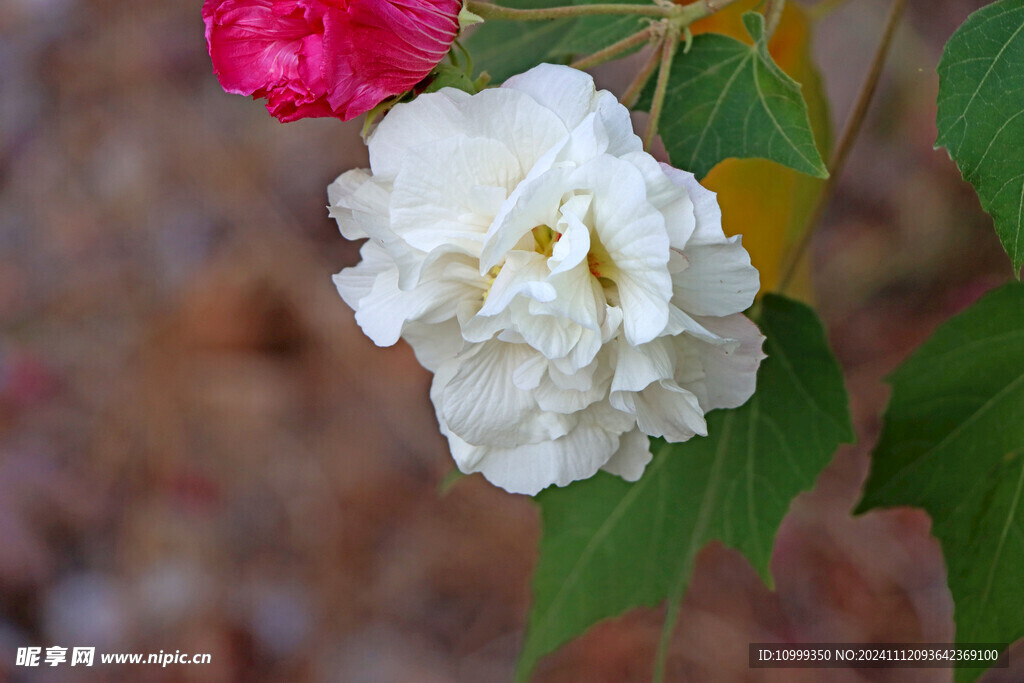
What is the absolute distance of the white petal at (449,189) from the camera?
399mm

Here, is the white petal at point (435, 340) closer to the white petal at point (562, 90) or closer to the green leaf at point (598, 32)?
the white petal at point (562, 90)

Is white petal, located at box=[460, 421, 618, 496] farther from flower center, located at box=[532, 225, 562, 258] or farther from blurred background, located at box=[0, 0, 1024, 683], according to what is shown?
blurred background, located at box=[0, 0, 1024, 683]

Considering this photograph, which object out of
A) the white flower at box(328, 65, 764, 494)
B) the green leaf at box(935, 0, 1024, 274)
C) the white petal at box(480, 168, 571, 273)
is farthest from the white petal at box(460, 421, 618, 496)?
the green leaf at box(935, 0, 1024, 274)

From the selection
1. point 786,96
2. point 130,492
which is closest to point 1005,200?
point 786,96

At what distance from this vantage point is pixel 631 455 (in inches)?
18.4

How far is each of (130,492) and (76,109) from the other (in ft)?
2.38

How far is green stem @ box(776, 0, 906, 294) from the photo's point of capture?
65 cm

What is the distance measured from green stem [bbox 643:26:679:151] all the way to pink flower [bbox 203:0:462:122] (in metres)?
0.11

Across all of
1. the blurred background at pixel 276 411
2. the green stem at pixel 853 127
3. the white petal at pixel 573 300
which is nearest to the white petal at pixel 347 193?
the white petal at pixel 573 300

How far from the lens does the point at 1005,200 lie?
43 cm

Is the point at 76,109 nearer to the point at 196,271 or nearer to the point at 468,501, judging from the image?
the point at 196,271

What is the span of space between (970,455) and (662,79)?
0.34 metres

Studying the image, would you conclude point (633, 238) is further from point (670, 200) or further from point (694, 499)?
point (694, 499)

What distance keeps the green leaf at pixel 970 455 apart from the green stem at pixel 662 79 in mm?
277
